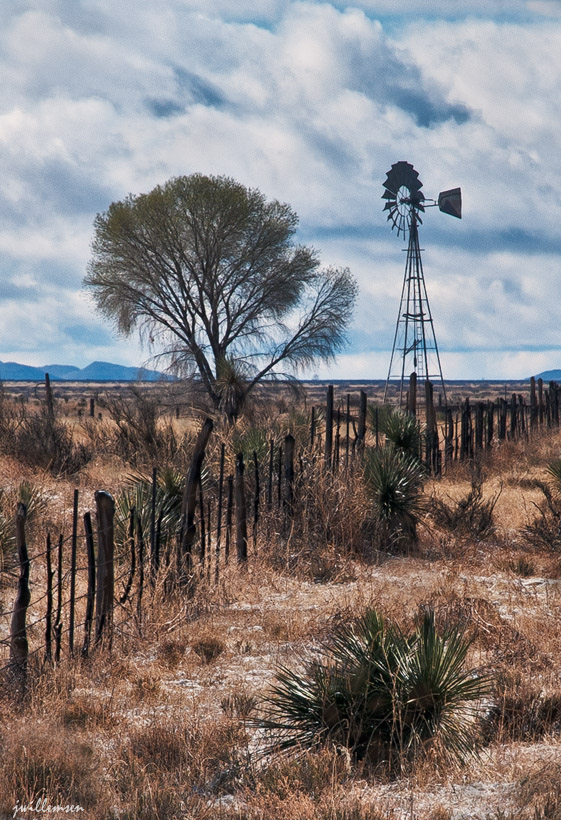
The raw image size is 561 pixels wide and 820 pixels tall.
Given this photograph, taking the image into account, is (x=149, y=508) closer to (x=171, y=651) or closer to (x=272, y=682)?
(x=171, y=651)

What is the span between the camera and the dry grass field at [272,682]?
3.53 m

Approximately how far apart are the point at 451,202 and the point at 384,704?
2432cm

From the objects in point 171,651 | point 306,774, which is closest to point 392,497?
point 171,651

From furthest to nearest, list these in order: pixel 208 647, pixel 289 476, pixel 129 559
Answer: pixel 289 476 → pixel 129 559 → pixel 208 647

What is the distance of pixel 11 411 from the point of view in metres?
15.2

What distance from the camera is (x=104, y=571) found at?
18.1 ft

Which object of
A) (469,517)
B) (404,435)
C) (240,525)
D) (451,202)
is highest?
(451,202)

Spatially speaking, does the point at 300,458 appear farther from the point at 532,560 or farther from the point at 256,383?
the point at 256,383

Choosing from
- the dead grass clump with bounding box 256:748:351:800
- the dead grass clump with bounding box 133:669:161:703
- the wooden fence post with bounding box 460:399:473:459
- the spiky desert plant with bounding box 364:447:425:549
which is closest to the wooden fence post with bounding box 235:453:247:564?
the spiky desert plant with bounding box 364:447:425:549

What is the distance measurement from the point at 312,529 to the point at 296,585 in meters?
1.31

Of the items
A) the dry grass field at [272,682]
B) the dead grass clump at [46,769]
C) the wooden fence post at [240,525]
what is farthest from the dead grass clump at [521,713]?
the wooden fence post at [240,525]

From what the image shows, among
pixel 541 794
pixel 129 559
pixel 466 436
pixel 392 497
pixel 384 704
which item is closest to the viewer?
pixel 541 794

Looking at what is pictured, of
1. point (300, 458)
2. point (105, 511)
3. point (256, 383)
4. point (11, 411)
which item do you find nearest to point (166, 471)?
point (300, 458)

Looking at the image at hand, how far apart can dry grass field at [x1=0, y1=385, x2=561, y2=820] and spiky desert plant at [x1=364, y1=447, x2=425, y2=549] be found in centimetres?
19
